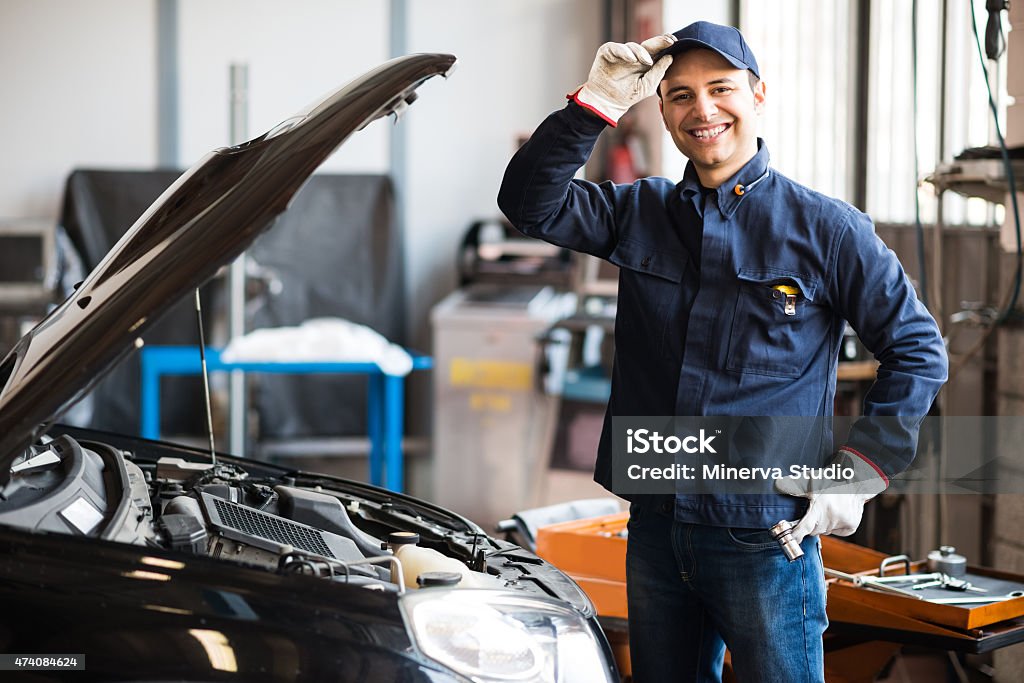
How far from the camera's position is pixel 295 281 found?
6035 millimetres

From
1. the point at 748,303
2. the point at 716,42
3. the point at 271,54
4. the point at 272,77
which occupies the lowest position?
the point at 748,303

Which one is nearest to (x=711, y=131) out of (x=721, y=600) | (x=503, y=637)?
(x=721, y=600)

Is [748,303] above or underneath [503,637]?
above

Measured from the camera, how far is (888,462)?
1.71 meters

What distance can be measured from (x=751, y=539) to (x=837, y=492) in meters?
0.15

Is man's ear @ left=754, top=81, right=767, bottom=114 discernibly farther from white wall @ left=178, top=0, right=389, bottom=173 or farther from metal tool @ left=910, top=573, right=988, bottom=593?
white wall @ left=178, top=0, right=389, bottom=173

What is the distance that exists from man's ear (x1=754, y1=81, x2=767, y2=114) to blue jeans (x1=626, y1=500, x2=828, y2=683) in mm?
675

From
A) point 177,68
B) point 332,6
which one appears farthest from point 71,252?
point 332,6

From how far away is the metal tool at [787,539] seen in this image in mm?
1731

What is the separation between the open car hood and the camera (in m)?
1.48

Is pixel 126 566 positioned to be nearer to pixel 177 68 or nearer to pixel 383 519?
pixel 383 519

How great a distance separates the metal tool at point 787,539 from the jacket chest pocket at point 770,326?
0.23 metres

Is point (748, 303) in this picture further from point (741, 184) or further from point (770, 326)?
point (741, 184)

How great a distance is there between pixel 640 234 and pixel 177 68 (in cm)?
498
